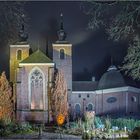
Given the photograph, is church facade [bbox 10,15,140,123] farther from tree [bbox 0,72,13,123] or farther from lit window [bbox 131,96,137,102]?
tree [bbox 0,72,13,123]

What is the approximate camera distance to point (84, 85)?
1158 inches

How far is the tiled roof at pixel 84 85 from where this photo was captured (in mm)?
29031

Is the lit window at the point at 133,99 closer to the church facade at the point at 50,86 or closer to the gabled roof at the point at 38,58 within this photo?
the church facade at the point at 50,86

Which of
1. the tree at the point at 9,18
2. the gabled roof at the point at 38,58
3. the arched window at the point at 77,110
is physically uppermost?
the gabled roof at the point at 38,58

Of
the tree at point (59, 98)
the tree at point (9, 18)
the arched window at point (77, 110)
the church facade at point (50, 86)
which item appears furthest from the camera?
the arched window at point (77, 110)

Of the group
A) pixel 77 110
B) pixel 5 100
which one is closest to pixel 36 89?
pixel 77 110

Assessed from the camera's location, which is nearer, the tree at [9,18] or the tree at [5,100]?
the tree at [9,18]

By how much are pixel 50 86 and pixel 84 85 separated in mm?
3509

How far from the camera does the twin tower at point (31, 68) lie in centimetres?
2631

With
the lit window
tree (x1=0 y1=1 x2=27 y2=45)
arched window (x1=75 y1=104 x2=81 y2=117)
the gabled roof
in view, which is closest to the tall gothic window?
the gabled roof

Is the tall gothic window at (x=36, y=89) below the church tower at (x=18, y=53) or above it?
below

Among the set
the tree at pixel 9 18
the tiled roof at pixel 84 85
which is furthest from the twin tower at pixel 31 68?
the tree at pixel 9 18

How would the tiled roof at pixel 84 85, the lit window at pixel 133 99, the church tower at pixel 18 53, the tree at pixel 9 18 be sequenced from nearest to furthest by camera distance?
1. the tree at pixel 9 18
2. the lit window at pixel 133 99
3. the church tower at pixel 18 53
4. the tiled roof at pixel 84 85

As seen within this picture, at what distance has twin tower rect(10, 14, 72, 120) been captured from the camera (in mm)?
26312
